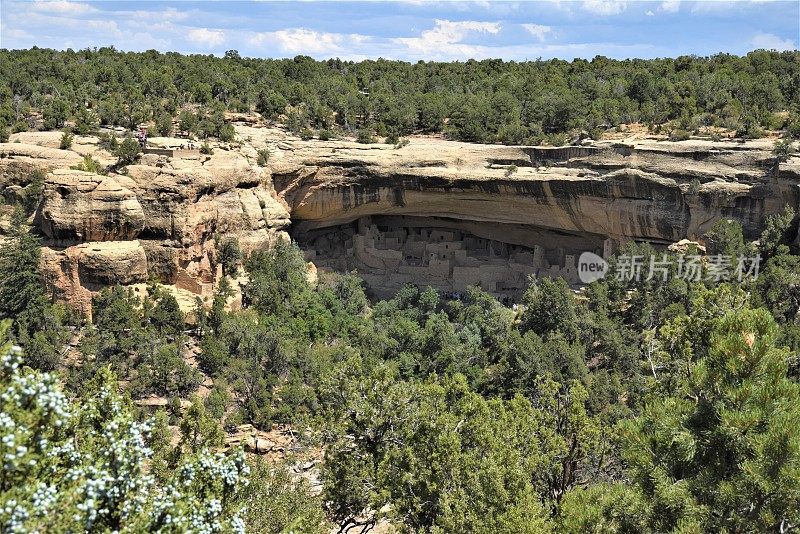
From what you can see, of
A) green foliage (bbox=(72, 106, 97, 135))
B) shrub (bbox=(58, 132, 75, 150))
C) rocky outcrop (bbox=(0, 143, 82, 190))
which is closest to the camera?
rocky outcrop (bbox=(0, 143, 82, 190))

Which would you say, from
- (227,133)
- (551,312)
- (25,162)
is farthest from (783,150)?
(25,162)

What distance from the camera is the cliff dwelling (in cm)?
3033

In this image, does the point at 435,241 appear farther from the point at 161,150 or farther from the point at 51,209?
the point at 51,209

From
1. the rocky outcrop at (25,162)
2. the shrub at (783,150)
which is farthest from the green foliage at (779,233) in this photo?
the rocky outcrop at (25,162)

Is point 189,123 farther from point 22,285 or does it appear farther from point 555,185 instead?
point 555,185

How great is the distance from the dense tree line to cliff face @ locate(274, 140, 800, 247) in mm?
1765

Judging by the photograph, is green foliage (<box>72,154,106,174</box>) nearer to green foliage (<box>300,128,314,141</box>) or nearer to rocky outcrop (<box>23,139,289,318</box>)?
rocky outcrop (<box>23,139,289,318</box>)

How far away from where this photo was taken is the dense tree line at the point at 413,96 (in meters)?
29.8

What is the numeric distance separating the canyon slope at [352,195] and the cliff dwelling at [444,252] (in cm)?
13

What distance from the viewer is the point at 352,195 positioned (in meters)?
29.8

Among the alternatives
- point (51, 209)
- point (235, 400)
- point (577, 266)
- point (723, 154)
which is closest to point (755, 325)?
point (235, 400)

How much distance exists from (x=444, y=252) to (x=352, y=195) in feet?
13.8

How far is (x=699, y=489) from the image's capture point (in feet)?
24.0

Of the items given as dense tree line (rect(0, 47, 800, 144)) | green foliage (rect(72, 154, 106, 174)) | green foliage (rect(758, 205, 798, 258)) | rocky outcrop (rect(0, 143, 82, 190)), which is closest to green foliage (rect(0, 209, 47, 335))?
green foliage (rect(72, 154, 106, 174))
